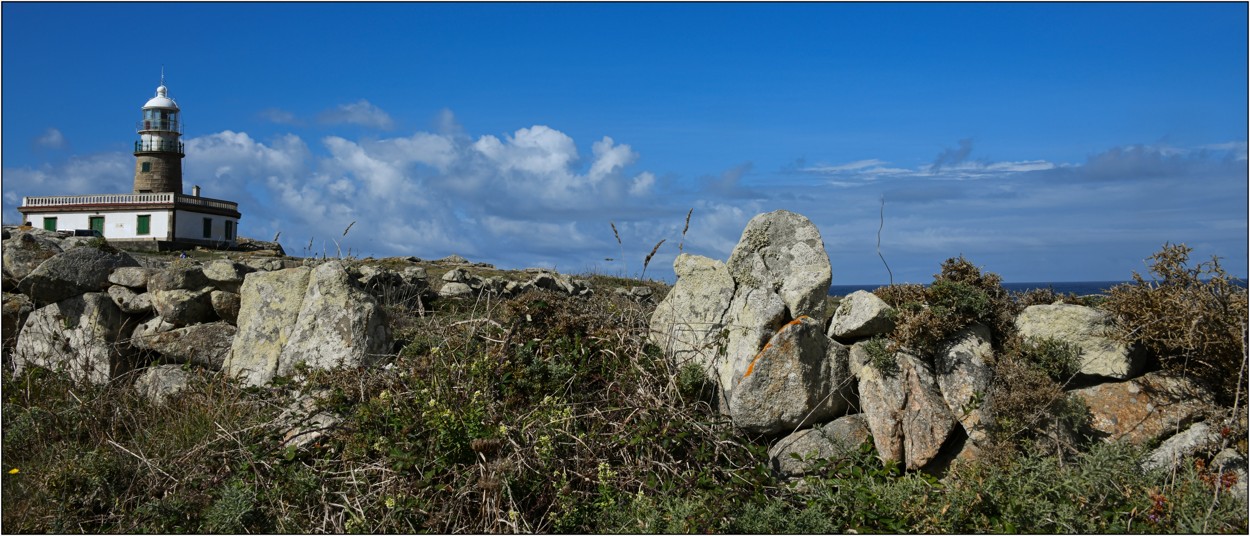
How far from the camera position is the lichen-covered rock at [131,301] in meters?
10.1

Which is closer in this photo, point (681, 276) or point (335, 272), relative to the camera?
point (681, 276)

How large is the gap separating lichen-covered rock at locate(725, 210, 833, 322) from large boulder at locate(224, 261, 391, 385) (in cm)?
340

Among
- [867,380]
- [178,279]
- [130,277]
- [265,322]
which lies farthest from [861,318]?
[130,277]

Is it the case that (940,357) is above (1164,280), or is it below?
below

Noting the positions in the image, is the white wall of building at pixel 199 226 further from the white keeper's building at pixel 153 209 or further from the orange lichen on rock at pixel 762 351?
the orange lichen on rock at pixel 762 351

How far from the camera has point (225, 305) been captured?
9.91 m

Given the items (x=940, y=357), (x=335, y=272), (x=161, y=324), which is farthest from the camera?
(x=161, y=324)

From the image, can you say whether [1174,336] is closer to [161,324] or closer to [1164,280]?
[1164,280]

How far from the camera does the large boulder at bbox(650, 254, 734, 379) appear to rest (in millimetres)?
7703

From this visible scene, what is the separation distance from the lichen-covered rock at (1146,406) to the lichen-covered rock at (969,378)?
72cm

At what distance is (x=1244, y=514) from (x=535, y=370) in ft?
16.5

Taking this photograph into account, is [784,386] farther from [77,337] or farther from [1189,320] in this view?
[77,337]

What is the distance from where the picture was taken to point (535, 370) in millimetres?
7344

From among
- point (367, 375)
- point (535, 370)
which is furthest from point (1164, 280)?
point (367, 375)
